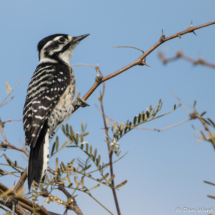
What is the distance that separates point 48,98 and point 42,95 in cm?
11

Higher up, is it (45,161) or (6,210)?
(45,161)

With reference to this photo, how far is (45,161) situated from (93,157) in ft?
6.02

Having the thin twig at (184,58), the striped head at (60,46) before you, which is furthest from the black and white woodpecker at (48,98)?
the thin twig at (184,58)

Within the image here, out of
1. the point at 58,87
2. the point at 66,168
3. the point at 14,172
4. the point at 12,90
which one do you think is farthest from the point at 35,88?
the point at 66,168

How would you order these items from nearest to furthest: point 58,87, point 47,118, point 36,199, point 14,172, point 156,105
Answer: point 36,199
point 156,105
point 14,172
point 47,118
point 58,87

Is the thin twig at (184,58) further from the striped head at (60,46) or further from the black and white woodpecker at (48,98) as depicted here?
the striped head at (60,46)

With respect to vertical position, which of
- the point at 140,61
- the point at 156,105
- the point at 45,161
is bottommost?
the point at 156,105

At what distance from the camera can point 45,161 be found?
3420mm

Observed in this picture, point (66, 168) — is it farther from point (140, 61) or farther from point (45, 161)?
point (45, 161)

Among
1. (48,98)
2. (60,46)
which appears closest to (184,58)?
(48,98)

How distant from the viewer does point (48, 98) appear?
4.32 metres

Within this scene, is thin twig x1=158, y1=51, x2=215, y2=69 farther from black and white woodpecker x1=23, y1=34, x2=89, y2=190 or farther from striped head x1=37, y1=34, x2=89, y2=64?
Answer: striped head x1=37, y1=34, x2=89, y2=64

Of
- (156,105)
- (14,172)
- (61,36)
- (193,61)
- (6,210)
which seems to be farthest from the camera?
(61,36)

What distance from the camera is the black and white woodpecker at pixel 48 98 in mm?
3734
